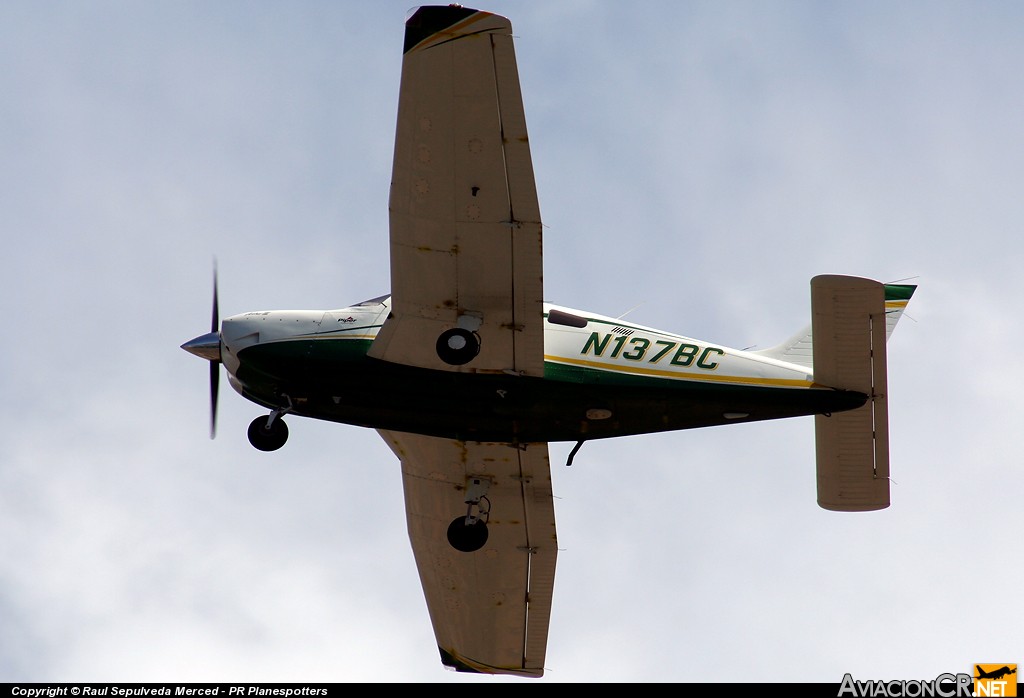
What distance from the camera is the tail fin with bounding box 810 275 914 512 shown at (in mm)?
13992

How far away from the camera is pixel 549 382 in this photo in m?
14.4

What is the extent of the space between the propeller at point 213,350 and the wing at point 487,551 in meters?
2.35

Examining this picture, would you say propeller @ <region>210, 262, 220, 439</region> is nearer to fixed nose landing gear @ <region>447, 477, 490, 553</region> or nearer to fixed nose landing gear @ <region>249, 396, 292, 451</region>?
fixed nose landing gear @ <region>249, 396, 292, 451</region>

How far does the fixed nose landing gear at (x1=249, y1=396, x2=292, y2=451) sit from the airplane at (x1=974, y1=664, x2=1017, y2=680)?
893cm

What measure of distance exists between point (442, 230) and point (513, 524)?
511 cm

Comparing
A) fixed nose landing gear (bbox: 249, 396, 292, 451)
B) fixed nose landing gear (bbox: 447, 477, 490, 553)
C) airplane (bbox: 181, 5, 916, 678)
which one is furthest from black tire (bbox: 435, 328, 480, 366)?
A: fixed nose landing gear (bbox: 447, 477, 490, 553)

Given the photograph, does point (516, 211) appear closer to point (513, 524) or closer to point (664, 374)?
point (664, 374)

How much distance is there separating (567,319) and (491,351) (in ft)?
4.01

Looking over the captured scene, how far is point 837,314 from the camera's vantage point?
1407 centimetres

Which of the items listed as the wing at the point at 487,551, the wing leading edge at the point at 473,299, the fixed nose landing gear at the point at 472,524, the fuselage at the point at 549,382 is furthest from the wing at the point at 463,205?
the fixed nose landing gear at the point at 472,524

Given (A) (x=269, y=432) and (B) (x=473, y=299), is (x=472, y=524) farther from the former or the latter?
(B) (x=473, y=299)

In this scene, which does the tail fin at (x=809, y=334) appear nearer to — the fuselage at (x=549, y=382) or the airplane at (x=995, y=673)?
the fuselage at (x=549, y=382)

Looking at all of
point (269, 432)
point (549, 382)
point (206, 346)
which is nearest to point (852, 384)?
point (549, 382)

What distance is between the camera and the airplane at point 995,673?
46.2 feet
